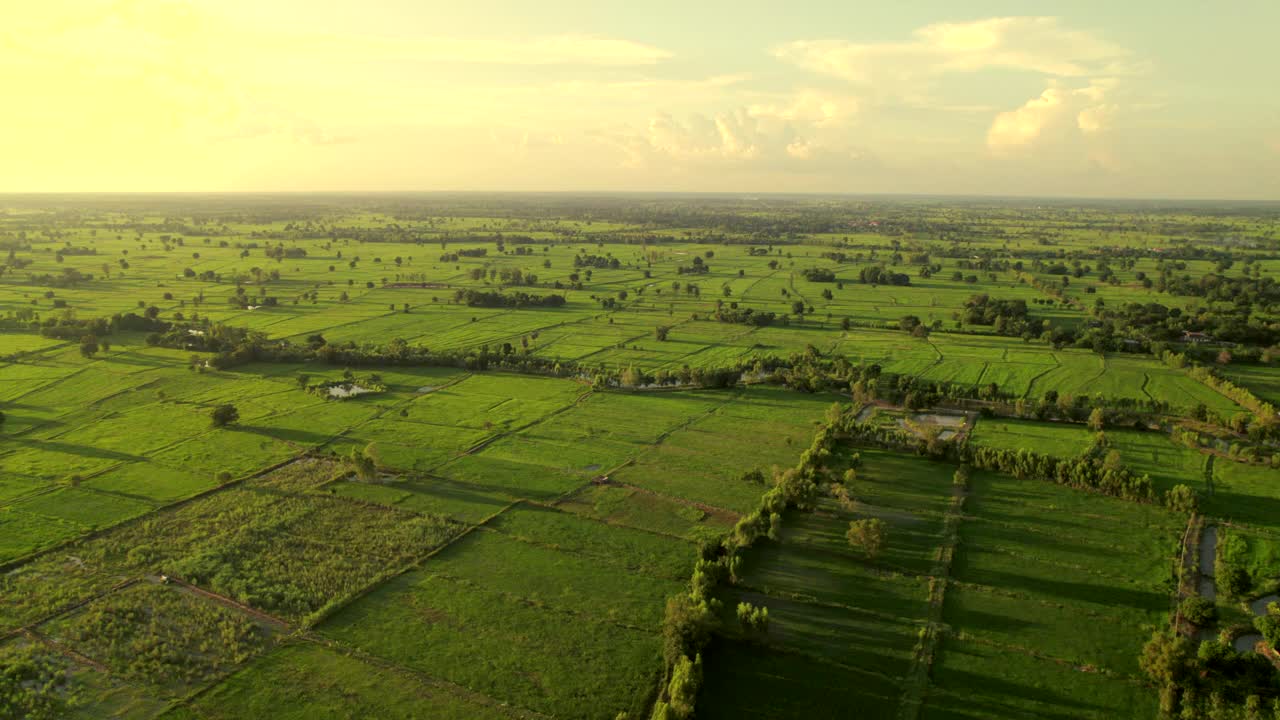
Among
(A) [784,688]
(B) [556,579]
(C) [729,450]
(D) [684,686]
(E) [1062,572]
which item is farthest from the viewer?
(C) [729,450]

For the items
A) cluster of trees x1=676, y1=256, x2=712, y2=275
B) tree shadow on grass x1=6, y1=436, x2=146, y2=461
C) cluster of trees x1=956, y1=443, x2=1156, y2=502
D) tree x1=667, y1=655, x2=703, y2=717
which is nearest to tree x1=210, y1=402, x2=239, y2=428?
tree shadow on grass x1=6, y1=436, x2=146, y2=461

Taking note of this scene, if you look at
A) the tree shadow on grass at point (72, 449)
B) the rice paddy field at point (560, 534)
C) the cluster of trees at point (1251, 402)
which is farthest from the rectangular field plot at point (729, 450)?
the tree shadow on grass at point (72, 449)

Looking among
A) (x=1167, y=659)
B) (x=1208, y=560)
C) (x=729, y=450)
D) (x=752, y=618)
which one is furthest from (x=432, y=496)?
(x=1208, y=560)

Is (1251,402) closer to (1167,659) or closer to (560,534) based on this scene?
(1167,659)

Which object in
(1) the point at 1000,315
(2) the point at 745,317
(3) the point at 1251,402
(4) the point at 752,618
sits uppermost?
(1) the point at 1000,315

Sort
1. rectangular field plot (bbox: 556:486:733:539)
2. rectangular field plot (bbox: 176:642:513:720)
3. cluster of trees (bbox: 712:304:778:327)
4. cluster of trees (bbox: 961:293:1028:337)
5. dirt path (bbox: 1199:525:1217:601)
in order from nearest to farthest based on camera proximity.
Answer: rectangular field plot (bbox: 176:642:513:720) → dirt path (bbox: 1199:525:1217:601) → rectangular field plot (bbox: 556:486:733:539) → cluster of trees (bbox: 961:293:1028:337) → cluster of trees (bbox: 712:304:778:327)

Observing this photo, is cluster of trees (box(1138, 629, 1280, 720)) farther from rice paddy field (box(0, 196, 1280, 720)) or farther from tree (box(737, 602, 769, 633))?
tree (box(737, 602, 769, 633))

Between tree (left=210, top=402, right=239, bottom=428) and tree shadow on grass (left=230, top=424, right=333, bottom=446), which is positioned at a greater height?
tree (left=210, top=402, right=239, bottom=428)

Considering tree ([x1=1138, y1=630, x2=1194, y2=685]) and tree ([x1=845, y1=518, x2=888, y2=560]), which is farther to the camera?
tree ([x1=845, y1=518, x2=888, y2=560])
